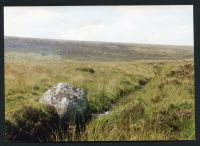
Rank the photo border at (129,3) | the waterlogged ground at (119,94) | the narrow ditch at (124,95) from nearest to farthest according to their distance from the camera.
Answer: the photo border at (129,3) → the waterlogged ground at (119,94) → the narrow ditch at (124,95)

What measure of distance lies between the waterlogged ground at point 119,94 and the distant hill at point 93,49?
0.51ft

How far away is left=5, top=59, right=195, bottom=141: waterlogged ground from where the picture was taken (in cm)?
1027

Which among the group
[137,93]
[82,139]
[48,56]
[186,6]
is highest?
[186,6]

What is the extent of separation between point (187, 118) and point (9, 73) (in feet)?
11.5

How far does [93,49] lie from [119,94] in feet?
3.36

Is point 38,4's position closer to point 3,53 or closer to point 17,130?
point 3,53

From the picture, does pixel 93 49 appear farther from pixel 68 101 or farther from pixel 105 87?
pixel 68 101

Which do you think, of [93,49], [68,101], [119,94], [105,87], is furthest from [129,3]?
[68,101]

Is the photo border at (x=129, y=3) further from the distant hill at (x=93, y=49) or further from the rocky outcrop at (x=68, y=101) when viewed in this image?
the rocky outcrop at (x=68, y=101)

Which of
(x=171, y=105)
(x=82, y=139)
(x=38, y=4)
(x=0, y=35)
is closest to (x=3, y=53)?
(x=0, y=35)

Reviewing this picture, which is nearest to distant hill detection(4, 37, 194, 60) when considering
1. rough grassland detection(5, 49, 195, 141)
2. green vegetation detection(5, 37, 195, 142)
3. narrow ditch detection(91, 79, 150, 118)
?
green vegetation detection(5, 37, 195, 142)

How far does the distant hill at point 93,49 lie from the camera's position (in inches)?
414

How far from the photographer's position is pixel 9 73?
405 inches

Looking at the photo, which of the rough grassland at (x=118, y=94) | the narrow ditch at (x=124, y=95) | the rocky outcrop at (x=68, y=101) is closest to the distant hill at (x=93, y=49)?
the rough grassland at (x=118, y=94)
